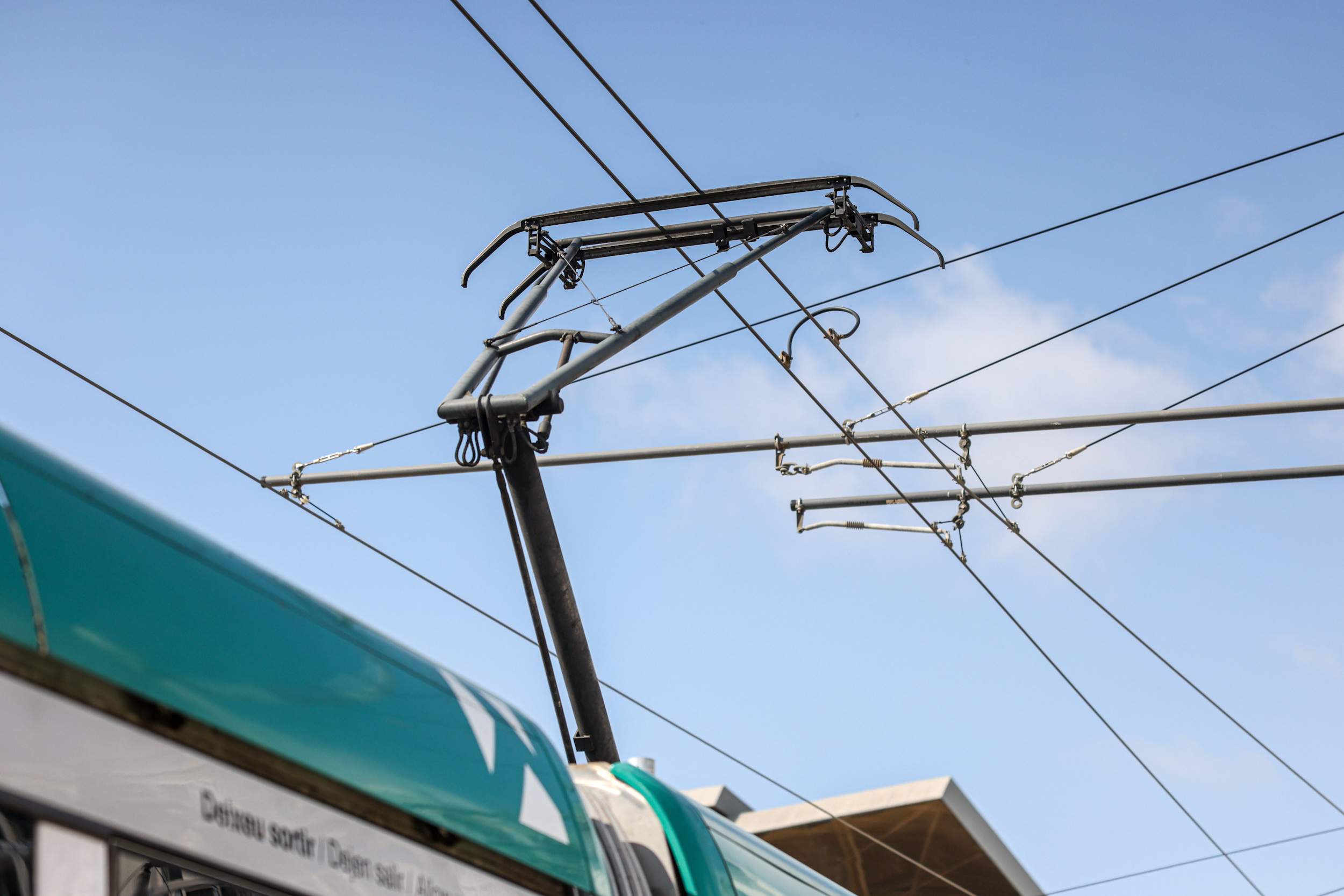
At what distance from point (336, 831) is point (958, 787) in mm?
15736

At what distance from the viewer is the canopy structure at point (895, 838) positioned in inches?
717

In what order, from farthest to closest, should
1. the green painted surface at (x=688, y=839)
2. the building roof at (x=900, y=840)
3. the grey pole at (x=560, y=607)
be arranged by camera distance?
the building roof at (x=900, y=840) → the grey pole at (x=560, y=607) → the green painted surface at (x=688, y=839)

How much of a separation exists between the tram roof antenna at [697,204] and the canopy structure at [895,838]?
436 inches

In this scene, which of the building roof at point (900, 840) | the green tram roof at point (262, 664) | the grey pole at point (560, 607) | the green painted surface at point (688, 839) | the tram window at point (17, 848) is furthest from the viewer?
the building roof at point (900, 840)

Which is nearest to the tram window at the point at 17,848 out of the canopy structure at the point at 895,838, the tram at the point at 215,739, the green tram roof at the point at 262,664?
the tram at the point at 215,739

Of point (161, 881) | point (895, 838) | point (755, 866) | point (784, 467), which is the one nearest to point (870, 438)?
point (784, 467)

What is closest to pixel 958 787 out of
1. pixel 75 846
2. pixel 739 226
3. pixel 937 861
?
pixel 937 861

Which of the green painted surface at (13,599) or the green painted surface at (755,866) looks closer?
the green painted surface at (13,599)

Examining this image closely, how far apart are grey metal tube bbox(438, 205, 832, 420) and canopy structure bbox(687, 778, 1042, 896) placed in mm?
11736

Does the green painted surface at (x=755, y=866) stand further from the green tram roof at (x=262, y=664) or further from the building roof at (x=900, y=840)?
the building roof at (x=900, y=840)

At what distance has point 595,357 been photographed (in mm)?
6750

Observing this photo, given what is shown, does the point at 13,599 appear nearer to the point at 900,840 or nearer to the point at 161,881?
the point at 161,881

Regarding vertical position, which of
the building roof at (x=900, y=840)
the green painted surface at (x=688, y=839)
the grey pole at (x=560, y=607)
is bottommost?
the green painted surface at (x=688, y=839)

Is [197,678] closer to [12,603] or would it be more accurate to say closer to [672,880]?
[12,603]
